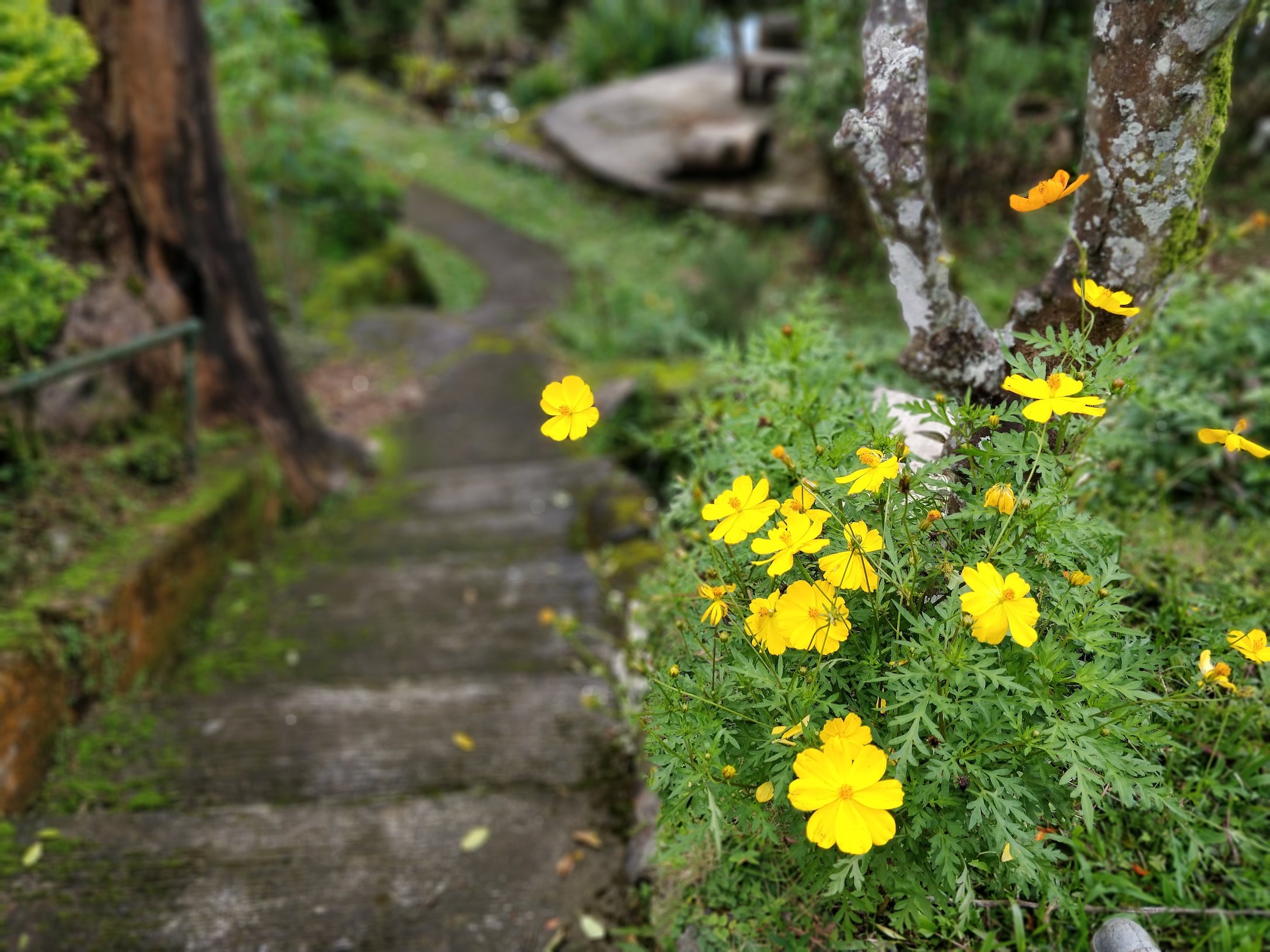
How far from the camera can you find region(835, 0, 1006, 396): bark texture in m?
1.56

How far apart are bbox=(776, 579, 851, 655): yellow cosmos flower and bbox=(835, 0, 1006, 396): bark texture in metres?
0.72

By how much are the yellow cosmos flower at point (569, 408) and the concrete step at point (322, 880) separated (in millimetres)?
1150

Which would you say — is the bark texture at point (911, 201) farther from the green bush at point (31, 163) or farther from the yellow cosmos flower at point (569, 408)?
the green bush at point (31, 163)

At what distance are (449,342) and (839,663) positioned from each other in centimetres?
711

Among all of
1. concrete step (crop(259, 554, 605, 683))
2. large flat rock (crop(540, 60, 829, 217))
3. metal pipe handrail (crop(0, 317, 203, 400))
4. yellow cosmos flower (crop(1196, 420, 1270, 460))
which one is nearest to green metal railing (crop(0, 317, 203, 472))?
metal pipe handrail (crop(0, 317, 203, 400))

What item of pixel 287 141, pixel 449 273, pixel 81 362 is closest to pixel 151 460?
pixel 81 362

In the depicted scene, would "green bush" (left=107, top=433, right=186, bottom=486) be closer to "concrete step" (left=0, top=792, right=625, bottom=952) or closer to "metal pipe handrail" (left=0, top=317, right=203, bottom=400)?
"metal pipe handrail" (left=0, top=317, right=203, bottom=400)

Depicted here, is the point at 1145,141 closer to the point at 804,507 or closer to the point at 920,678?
the point at 804,507

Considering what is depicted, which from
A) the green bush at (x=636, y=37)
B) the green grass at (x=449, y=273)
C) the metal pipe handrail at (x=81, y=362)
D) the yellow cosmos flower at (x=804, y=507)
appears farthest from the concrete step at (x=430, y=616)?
the green bush at (x=636, y=37)

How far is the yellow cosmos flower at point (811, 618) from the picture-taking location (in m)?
1.12

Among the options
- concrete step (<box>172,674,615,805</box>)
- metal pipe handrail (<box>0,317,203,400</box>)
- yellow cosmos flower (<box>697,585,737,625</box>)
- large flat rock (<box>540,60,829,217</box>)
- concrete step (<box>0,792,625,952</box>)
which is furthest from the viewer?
large flat rock (<box>540,60,829,217</box>)

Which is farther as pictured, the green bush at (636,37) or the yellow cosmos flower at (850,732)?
the green bush at (636,37)

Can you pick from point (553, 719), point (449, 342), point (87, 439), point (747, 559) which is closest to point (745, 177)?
point (449, 342)

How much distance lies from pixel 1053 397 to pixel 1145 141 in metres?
0.64
